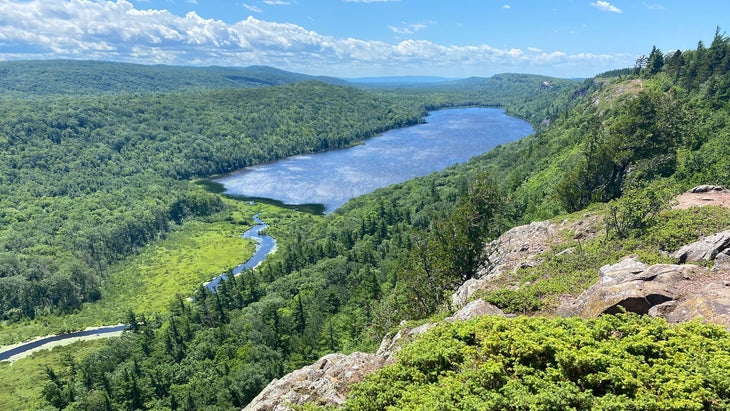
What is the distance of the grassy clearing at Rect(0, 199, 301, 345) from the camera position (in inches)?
5212

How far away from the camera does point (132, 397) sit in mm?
85188

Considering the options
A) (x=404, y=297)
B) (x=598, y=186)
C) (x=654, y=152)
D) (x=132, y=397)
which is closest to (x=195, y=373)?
(x=132, y=397)

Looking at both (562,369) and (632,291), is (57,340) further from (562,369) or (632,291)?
(632,291)

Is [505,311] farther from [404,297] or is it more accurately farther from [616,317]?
[404,297]

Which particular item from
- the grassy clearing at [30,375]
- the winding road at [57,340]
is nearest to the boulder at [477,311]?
the grassy clearing at [30,375]

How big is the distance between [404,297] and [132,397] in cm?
6650

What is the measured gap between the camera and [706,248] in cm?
2916

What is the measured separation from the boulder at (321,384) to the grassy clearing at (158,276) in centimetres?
11488

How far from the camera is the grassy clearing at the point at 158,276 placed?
434 ft

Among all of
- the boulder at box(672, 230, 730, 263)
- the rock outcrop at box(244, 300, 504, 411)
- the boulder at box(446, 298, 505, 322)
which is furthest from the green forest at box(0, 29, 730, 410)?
the rock outcrop at box(244, 300, 504, 411)

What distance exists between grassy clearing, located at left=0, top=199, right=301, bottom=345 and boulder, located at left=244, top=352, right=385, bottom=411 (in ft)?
377

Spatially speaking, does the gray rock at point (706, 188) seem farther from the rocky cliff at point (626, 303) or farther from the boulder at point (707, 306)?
the boulder at point (707, 306)

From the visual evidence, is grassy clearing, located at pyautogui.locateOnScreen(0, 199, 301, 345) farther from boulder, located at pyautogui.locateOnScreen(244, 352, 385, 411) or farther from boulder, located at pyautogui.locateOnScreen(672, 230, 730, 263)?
boulder, located at pyautogui.locateOnScreen(672, 230, 730, 263)

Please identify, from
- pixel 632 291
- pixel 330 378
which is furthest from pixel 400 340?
pixel 632 291
